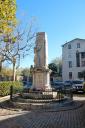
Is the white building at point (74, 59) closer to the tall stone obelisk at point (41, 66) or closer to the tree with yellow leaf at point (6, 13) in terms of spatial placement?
the tall stone obelisk at point (41, 66)

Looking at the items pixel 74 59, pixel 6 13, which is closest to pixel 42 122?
pixel 6 13

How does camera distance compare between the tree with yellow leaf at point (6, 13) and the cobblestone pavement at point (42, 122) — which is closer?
the cobblestone pavement at point (42, 122)

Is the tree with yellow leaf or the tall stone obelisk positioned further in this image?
the tall stone obelisk

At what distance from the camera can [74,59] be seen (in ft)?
206

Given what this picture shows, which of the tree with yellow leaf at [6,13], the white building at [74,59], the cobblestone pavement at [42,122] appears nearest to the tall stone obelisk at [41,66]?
the tree with yellow leaf at [6,13]

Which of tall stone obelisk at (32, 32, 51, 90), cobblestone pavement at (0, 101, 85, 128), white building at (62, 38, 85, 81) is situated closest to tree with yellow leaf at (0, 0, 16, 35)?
cobblestone pavement at (0, 101, 85, 128)

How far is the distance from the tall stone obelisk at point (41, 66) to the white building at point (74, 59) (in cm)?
4145

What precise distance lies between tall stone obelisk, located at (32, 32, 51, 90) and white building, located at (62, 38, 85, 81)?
41.4 metres

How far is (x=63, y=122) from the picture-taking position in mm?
11555

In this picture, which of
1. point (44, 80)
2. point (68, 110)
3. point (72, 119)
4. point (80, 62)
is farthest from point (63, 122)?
point (80, 62)

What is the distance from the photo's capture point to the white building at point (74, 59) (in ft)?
201

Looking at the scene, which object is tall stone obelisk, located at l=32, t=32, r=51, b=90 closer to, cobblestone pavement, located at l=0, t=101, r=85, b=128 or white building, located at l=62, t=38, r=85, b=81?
cobblestone pavement, located at l=0, t=101, r=85, b=128

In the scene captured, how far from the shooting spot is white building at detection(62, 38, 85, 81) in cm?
6122

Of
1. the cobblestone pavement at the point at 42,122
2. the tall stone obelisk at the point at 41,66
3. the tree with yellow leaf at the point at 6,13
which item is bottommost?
the cobblestone pavement at the point at 42,122
